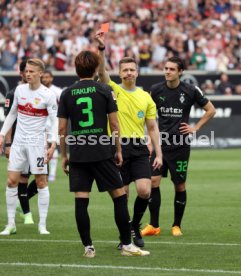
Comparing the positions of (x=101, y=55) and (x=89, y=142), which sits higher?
(x=101, y=55)

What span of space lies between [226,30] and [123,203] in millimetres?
25970

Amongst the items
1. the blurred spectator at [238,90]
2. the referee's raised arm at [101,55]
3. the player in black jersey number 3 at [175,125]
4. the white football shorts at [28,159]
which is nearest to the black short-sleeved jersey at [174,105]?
the player in black jersey number 3 at [175,125]

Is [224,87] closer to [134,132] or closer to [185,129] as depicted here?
[185,129]

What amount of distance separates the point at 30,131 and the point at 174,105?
1.91 m

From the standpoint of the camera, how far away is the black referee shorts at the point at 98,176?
10086 mm

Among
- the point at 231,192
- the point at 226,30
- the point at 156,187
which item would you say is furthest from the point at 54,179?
the point at 226,30

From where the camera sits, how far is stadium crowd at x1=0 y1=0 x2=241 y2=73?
30609 mm

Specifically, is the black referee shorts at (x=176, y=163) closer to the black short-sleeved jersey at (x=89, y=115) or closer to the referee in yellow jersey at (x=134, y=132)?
the referee in yellow jersey at (x=134, y=132)

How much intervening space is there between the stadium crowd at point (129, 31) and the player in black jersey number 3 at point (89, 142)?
2012cm

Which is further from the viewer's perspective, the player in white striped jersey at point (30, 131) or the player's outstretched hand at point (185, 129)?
the player's outstretched hand at point (185, 129)

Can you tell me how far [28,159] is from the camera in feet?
40.6

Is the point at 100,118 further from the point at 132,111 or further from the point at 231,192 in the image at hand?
the point at 231,192

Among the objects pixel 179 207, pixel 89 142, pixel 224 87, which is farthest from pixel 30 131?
pixel 224 87

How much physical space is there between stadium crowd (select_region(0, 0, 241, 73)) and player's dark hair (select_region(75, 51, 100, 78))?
20216mm
